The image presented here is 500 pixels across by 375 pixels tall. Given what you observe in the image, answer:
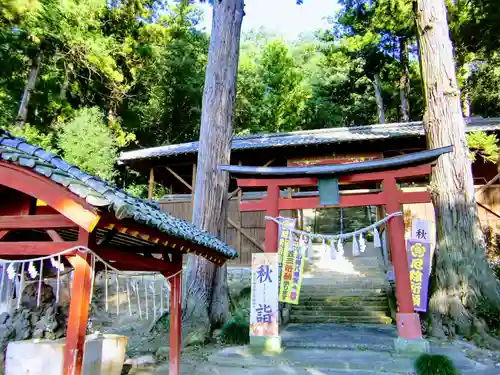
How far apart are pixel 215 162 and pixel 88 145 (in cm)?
937

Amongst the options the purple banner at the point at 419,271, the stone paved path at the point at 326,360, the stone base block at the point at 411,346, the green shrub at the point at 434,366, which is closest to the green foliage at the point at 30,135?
the stone paved path at the point at 326,360

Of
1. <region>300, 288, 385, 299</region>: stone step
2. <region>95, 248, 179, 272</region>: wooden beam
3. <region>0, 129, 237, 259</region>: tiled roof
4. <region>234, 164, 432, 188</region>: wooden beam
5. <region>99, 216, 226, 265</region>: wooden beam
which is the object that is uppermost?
<region>234, 164, 432, 188</region>: wooden beam

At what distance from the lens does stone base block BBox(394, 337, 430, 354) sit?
6.13 meters

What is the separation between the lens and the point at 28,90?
51.1ft

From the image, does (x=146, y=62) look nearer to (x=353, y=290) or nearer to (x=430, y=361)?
(x=353, y=290)

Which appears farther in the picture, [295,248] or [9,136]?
[295,248]

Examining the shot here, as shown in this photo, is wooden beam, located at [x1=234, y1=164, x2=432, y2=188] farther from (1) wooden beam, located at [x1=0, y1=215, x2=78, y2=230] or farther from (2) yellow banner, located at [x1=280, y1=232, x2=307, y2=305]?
(1) wooden beam, located at [x1=0, y1=215, x2=78, y2=230]

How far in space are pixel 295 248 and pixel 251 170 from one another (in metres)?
2.12

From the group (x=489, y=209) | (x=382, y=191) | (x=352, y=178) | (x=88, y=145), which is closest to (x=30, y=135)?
(x=88, y=145)

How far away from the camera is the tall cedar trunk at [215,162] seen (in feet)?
25.2

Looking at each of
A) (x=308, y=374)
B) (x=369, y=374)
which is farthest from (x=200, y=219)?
(x=369, y=374)

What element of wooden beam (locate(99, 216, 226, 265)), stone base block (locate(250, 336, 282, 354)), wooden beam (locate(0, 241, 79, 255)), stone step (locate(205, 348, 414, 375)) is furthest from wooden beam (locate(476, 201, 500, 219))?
wooden beam (locate(0, 241, 79, 255))

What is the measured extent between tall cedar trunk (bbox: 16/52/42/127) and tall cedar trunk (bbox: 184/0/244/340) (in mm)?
10459

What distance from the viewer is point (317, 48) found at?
2723cm
